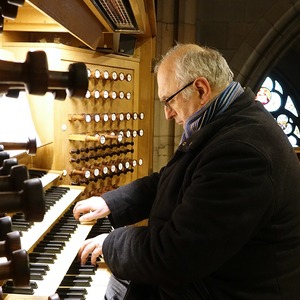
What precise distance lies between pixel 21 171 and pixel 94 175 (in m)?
2.38

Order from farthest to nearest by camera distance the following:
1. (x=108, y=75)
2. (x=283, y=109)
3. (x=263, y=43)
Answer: (x=283, y=109) < (x=263, y=43) < (x=108, y=75)

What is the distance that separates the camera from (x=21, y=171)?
76 centimetres

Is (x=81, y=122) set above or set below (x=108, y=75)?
below

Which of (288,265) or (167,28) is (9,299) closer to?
(288,265)

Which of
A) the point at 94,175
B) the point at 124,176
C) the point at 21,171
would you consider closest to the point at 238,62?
the point at 124,176

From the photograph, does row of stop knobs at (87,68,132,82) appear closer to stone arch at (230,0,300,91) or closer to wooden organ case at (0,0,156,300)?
wooden organ case at (0,0,156,300)

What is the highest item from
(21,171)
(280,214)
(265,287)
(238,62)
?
(238,62)

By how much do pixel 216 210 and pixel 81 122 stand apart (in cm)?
183

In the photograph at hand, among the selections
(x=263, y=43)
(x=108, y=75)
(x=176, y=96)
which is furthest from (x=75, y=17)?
(x=263, y=43)

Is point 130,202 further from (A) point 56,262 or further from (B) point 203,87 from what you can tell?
(B) point 203,87

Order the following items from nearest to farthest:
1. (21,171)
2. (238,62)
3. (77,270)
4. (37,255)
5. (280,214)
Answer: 1. (21,171)
2. (280,214)
3. (37,255)
4. (77,270)
5. (238,62)

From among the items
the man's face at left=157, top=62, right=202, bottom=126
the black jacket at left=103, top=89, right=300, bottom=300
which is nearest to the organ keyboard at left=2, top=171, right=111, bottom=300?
the black jacket at left=103, top=89, right=300, bottom=300

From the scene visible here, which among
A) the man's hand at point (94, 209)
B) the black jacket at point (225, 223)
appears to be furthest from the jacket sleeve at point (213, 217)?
the man's hand at point (94, 209)

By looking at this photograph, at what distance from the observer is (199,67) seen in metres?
1.63
